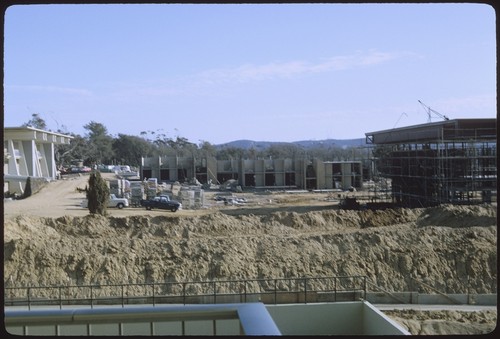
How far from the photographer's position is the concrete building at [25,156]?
41562 millimetres

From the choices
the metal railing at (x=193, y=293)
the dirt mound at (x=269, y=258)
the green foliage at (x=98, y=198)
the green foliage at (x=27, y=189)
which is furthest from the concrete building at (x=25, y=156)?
the metal railing at (x=193, y=293)

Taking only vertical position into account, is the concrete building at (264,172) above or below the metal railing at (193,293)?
above

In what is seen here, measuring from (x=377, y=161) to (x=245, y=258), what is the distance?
23.8 m

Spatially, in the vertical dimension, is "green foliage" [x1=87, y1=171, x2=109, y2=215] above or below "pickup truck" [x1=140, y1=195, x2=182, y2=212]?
above

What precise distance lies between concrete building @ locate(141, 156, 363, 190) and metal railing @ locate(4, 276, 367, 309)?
3547cm

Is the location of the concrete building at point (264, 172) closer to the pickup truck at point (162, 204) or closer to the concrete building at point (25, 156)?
the concrete building at point (25, 156)

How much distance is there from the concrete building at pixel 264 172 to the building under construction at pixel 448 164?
57.0ft

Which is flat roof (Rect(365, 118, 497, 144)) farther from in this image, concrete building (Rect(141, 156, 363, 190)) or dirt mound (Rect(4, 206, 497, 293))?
concrete building (Rect(141, 156, 363, 190))

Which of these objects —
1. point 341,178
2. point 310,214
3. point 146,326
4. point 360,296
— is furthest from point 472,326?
point 341,178

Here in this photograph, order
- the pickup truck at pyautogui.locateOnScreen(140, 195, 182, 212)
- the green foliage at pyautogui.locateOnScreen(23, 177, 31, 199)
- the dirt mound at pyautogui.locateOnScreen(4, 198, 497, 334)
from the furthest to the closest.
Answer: the green foliage at pyautogui.locateOnScreen(23, 177, 31, 199) < the pickup truck at pyautogui.locateOnScreen(140, 195, 182, 212) < the dirt mound at pyautogui.locateOnScreen(4, 198, 497, 334)

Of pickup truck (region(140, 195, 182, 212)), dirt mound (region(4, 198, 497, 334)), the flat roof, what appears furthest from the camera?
pickup truck (region(140, 195, 182, 212))

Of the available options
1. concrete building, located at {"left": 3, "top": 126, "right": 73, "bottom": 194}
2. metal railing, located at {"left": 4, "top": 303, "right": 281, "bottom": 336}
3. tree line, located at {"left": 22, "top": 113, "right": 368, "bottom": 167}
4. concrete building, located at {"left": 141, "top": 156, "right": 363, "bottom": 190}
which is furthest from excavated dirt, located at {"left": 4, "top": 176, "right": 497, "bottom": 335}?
tree line, located at {"left": 22, "top": 113, "right": 368, "bottom": 167}

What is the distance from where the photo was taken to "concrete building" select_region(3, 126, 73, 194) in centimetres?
4156

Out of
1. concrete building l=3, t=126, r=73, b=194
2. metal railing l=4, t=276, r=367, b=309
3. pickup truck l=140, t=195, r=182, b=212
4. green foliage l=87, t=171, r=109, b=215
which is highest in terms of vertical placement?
concrete building l=3, t=126, r=73, b=194
